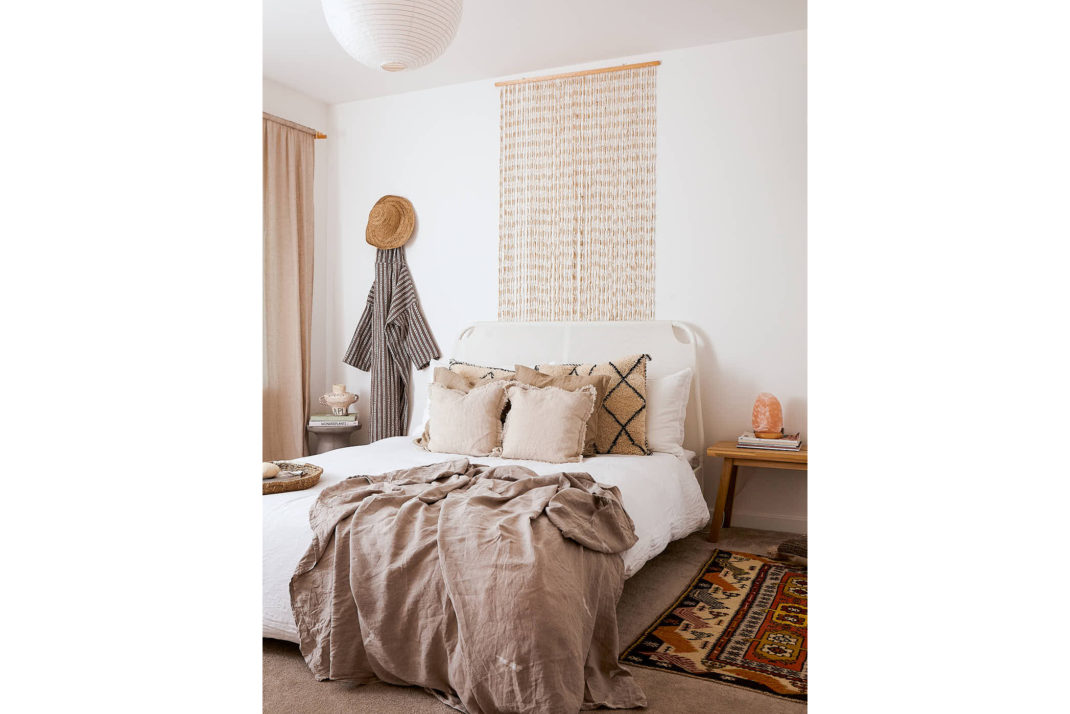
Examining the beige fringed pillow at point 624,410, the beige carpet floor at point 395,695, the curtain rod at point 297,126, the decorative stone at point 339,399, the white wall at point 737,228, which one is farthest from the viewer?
the decorative stone at point 339,399

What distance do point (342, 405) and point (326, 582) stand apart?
2.71m

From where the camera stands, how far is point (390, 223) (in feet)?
15.7

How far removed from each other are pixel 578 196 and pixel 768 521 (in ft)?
6.96

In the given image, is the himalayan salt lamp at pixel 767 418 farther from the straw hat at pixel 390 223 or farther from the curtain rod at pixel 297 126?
the curtain rod at pixel 297 126

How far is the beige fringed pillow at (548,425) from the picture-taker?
123 inches

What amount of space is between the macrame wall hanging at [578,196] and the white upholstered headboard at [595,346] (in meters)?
0.14

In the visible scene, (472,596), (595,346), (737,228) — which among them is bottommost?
(472,596)

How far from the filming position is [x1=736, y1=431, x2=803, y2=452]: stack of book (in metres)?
3.48

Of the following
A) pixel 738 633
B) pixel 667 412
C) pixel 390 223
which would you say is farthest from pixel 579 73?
pixel 738 633

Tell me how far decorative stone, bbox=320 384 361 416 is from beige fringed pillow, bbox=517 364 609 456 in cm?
166

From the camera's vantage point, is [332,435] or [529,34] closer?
[529,34]

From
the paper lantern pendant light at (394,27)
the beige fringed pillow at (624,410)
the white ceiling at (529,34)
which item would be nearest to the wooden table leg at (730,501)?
the beige fringed pillow at (624,410)

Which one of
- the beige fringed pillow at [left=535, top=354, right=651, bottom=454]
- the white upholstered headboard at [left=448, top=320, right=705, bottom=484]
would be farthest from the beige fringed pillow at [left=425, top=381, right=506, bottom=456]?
the white upholstered headboard at [left=448, top=320, right=705, bottom=484]

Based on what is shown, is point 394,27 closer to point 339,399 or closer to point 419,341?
point 419,341
